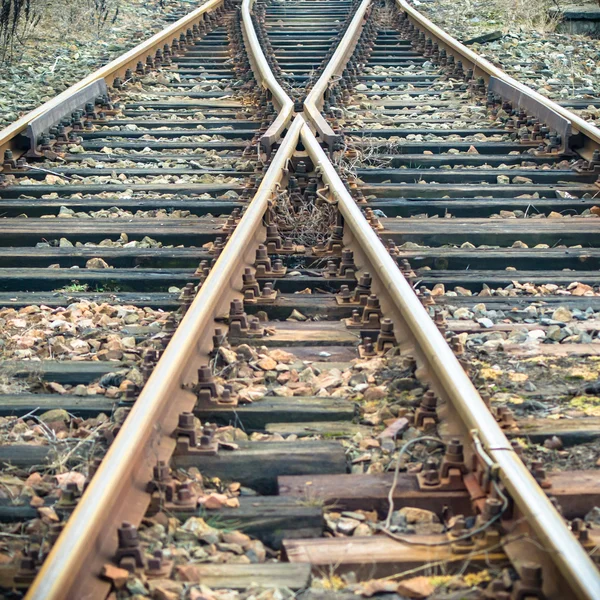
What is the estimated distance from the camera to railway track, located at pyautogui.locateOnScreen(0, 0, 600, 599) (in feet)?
9.04

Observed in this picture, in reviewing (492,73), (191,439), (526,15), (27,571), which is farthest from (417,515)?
(526,15)

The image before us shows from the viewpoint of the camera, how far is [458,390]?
10.9 ft

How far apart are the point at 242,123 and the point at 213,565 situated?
Answer: 19.7 feet

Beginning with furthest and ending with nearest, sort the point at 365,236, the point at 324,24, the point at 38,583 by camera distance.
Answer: the point at 324,24 → the point at 365,236 → the point at 38,583

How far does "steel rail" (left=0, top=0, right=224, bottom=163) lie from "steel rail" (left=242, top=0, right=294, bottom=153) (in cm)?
64

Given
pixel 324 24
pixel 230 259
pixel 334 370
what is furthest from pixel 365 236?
pixel 324 24

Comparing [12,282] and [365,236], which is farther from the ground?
[365,236]

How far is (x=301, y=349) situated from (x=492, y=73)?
557 centimetres

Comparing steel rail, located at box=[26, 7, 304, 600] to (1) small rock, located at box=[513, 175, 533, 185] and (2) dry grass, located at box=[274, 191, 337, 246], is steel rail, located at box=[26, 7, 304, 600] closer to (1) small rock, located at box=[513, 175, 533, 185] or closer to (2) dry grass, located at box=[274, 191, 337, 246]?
(2) dry grass, located at box=[274, 191, 337, 246]

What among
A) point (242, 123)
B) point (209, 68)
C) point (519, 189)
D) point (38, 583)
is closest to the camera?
point (38, 583)

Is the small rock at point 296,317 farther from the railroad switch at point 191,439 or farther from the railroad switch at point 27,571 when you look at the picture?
the railroad switch at point 27,571

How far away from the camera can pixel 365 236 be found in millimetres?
5000

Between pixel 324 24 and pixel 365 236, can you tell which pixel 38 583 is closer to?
pixel 365 236

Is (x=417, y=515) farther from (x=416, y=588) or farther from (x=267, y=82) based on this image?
(x=267, y=82)
